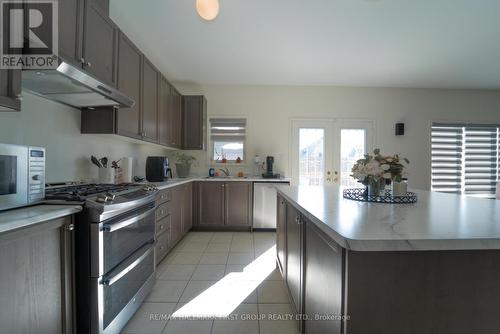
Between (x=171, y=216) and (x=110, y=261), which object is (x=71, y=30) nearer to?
(x=110, y=261)

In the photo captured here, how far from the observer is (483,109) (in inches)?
172

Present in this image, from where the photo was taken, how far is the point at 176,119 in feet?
11.8

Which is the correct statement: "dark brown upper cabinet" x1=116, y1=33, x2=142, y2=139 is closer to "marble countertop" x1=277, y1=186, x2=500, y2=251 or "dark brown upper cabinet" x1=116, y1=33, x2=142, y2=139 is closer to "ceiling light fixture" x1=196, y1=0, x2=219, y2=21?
"ceiling light fixture" x1=196, y1=0, x2=219, y2=21

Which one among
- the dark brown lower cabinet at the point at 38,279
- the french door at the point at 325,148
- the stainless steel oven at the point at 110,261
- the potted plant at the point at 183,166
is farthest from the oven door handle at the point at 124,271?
the french door at the point at 325,148

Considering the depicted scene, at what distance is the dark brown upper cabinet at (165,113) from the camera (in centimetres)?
292

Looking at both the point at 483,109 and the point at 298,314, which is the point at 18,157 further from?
the point at 483,109

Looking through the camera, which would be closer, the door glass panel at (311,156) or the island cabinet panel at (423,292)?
the island cabinet panel at (423,292)

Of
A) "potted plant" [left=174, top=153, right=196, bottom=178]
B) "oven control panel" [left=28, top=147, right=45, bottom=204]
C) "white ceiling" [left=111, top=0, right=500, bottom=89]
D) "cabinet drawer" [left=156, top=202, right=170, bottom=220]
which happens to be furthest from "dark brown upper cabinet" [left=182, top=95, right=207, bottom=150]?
"oven control panel" [left=28, top=147, right=45, bottom=204]

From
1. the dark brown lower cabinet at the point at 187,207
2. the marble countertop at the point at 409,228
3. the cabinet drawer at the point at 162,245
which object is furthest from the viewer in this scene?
the dark brown lower cabinet at the point at 187,207

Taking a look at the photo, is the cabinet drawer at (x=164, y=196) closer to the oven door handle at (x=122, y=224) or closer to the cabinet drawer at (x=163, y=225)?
the cabinet drawer at (x=163, y=225)

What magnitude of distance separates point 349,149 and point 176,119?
3337mm

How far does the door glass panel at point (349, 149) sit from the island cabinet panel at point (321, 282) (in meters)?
3.43

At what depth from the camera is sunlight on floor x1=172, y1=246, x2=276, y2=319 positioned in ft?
5.39

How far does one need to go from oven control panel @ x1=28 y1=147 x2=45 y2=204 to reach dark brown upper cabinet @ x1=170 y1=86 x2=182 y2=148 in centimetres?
222
